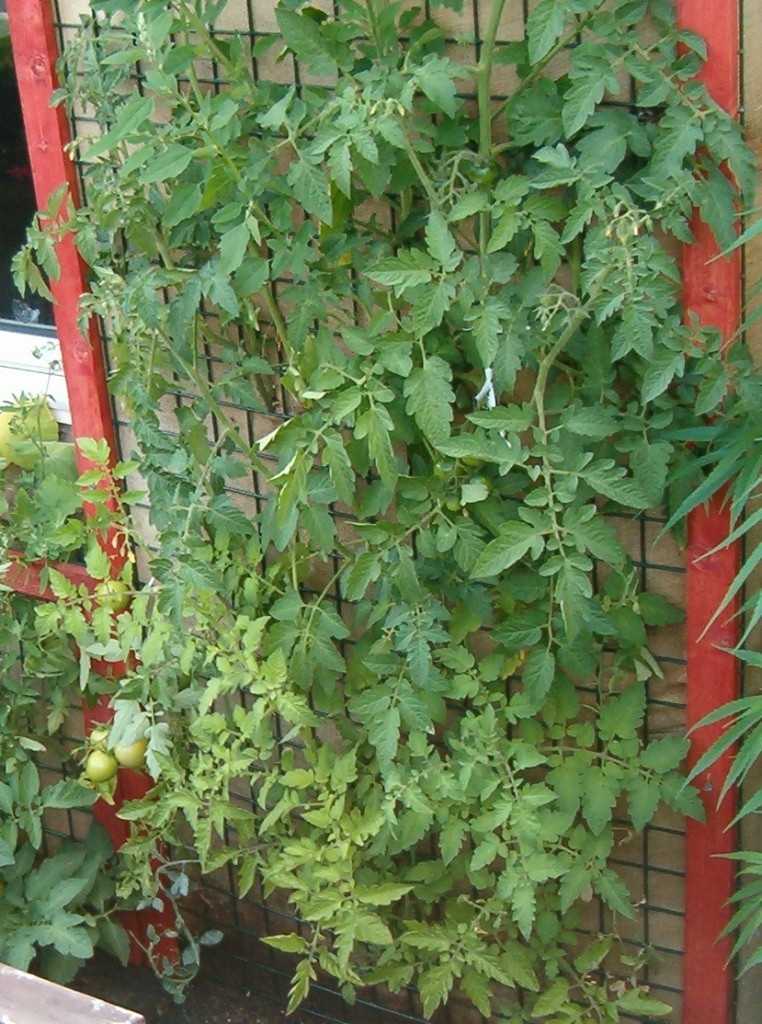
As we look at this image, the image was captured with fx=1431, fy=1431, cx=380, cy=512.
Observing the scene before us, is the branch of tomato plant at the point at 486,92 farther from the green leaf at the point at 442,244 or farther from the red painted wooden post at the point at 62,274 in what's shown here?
the red painted wooden post at the point at 62,274

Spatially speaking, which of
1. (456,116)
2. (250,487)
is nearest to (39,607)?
(250,487)

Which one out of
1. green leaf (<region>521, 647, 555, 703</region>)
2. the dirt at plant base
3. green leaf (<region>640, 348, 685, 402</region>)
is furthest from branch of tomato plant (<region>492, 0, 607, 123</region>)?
the dirt at plant base

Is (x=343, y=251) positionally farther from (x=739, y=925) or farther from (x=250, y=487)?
(x=739, y=925)

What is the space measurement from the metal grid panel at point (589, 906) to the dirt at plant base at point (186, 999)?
0.08 ft

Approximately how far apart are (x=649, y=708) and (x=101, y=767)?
103 cm

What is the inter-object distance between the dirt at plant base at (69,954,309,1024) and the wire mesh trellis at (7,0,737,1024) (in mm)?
112

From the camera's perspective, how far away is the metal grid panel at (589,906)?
224 cm

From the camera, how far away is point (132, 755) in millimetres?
2664

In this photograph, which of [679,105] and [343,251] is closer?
[679,105]

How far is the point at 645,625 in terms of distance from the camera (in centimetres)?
227

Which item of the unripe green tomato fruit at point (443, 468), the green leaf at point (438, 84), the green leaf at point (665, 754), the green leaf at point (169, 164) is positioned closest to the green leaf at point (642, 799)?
the green leaf at point (665, 754)

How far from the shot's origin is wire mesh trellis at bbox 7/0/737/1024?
224 centimetres

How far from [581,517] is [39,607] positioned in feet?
3.42

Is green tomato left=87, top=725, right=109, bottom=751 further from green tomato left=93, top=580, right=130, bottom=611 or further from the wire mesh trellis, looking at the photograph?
the wire mesh trellis
